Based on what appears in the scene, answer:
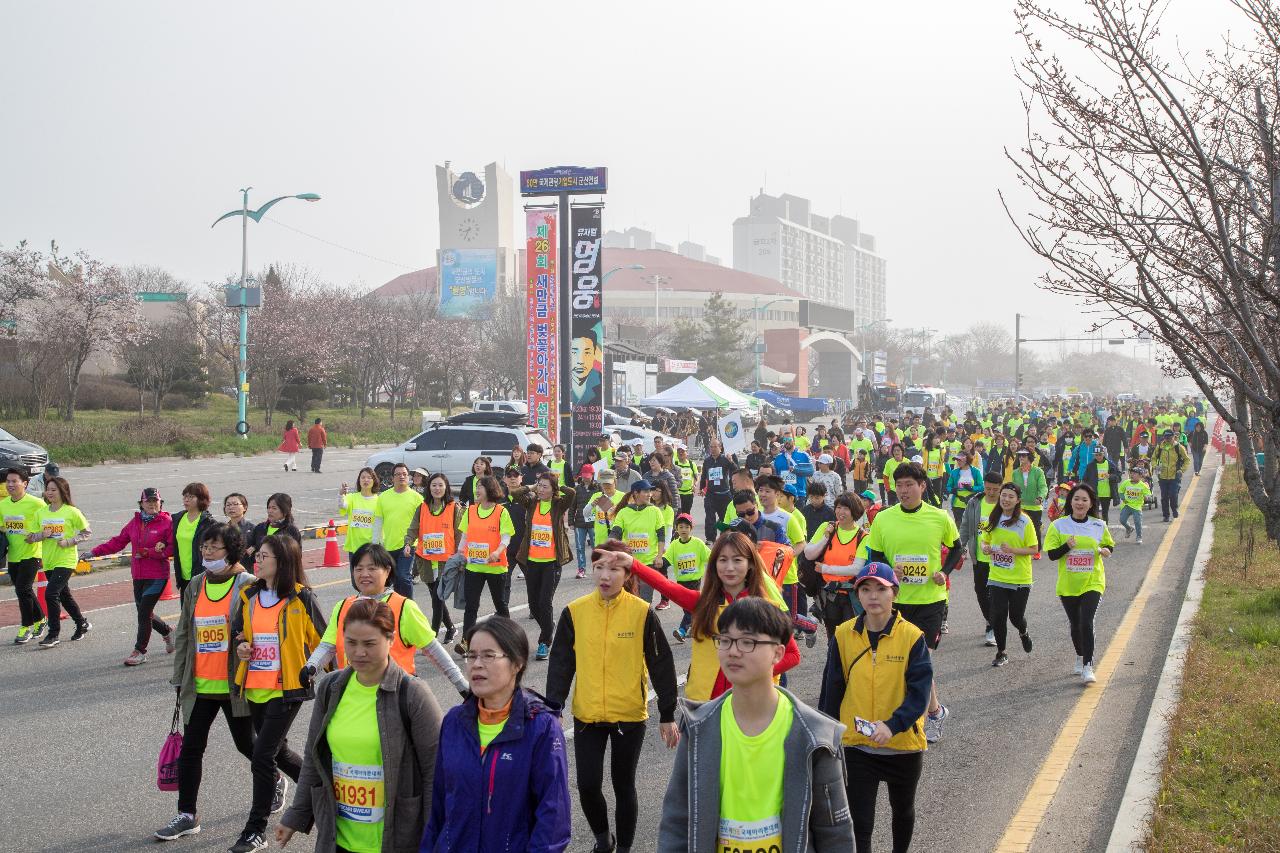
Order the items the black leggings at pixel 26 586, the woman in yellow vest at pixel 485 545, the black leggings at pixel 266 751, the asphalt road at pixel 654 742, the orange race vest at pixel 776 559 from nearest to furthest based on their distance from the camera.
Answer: the black leggings at pixel 266 751 < the asphalt road at pixel 654 742 < the orange race vest at pixel 776 559 < the woman in yellow vest at pixel 485 545 < the black leggings at pixel 26 586

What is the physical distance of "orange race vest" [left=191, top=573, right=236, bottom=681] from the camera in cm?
613

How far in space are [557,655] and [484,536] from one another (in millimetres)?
4699

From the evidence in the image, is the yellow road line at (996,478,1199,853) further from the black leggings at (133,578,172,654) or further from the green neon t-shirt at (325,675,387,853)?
the black leggings at (133,578,172,654)

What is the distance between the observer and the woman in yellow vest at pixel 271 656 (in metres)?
5.81

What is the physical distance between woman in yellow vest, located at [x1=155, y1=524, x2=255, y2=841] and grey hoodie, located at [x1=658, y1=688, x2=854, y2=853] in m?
3.33

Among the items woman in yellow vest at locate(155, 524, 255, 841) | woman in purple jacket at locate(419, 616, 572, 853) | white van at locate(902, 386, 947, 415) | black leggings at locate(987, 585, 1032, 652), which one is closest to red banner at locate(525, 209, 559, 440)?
black leggings at locate(987, 585, 1032, 652)

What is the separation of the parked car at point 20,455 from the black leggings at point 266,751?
18543 millimetres

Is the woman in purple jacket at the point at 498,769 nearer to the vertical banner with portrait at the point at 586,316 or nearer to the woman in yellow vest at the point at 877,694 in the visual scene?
the woman in yellow vest at the point at 877,694

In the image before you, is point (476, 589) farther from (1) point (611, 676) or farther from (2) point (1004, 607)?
(1) point (611, 676)

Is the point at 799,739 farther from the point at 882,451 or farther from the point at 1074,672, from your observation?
the point at 882,451

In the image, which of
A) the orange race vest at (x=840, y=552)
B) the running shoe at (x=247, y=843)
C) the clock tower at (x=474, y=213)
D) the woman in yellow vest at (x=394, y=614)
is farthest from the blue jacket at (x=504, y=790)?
the clock tower at (x=474, y=213)

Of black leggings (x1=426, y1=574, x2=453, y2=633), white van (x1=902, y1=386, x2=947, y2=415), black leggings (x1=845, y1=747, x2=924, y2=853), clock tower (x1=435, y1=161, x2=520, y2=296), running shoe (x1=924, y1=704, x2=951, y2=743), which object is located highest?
clock tower (x1=435, y1=161, x2=520, y2=296)

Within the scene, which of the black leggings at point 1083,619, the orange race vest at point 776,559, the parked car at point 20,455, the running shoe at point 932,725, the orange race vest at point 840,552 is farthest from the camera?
the parked car at point 20,455

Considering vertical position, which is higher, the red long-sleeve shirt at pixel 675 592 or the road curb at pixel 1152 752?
the red long-sleeve shirt at pixel 675 592
